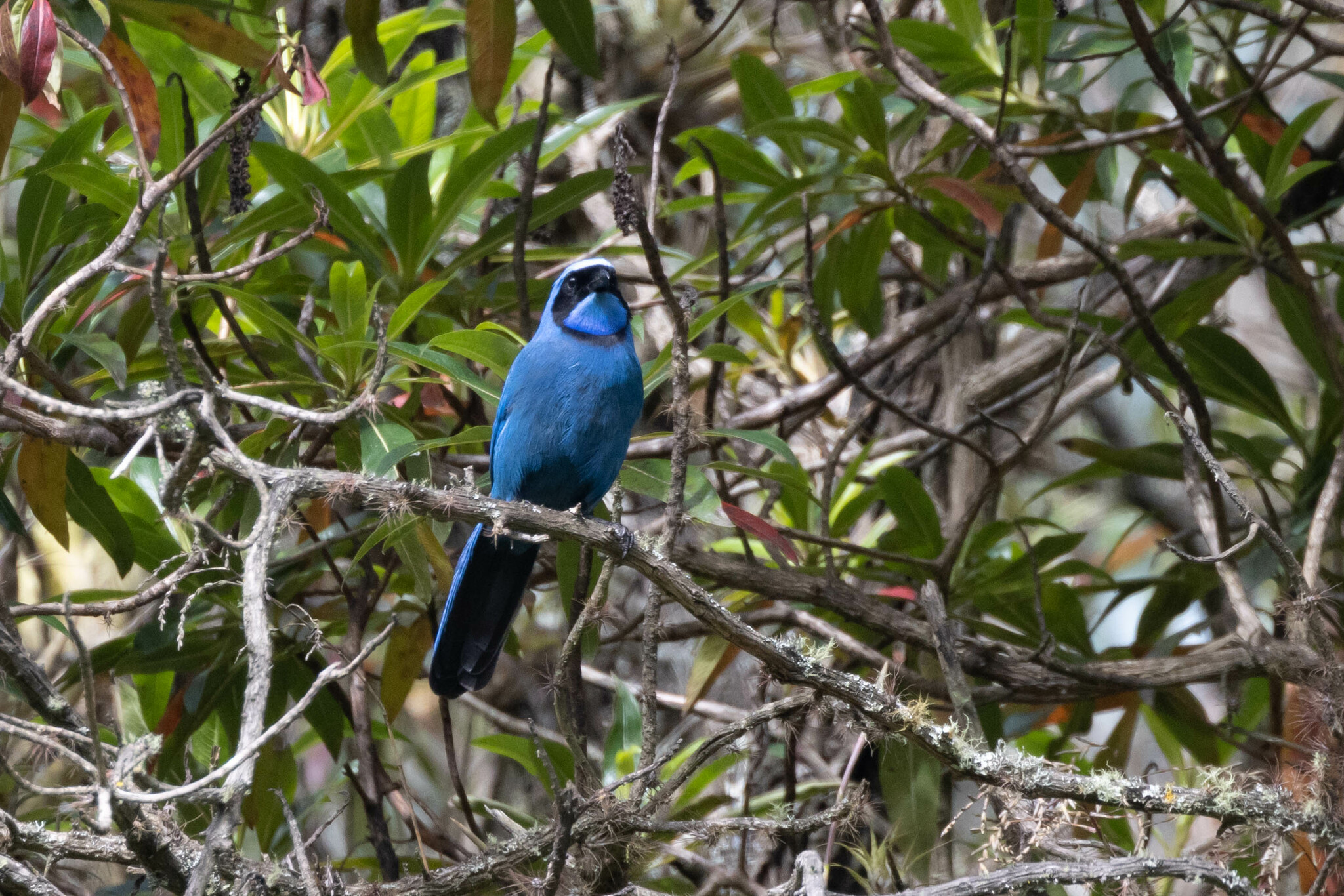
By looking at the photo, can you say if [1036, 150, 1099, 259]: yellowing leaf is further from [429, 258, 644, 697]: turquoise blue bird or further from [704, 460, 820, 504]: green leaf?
[429, 258, 644, 697]: turquoise blue bird

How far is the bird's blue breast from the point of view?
3.69 metres

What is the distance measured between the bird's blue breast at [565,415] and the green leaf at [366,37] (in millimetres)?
897

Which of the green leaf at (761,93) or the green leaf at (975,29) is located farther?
the green leaf at (975,29)

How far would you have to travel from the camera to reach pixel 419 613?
4.08 metres

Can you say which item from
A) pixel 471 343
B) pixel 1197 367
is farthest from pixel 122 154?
pixel 1197 367

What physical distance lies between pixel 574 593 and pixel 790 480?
755mm

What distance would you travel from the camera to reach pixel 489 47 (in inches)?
123

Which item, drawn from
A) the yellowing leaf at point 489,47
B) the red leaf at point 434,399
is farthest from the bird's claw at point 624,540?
the red leaf at point 434,399

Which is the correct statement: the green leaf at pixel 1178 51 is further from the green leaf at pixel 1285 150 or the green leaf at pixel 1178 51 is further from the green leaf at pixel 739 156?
the green leaf at pixel 739 156

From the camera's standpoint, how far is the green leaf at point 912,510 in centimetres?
394

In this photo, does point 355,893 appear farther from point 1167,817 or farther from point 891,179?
point 891,179

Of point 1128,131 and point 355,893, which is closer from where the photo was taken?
point 355,893

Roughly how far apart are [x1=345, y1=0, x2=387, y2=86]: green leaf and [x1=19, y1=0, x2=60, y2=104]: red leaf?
0.72 m

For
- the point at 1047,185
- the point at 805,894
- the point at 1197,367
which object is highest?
the point at 1047,185
